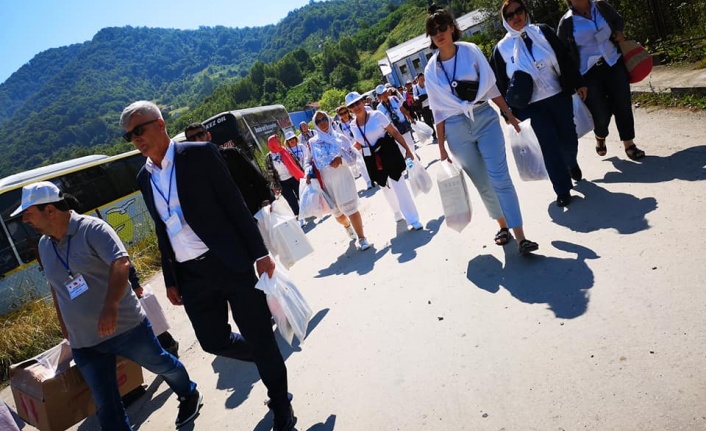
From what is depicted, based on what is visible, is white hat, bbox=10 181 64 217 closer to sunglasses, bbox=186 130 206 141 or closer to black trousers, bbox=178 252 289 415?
black trousers, bbox=178 252 289 415

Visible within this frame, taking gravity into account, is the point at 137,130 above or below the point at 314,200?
above

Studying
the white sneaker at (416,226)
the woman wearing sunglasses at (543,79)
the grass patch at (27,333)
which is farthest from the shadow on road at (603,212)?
the grass patch at (27,333)

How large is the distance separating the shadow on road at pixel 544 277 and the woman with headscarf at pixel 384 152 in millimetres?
2095

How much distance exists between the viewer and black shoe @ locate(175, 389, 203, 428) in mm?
3697

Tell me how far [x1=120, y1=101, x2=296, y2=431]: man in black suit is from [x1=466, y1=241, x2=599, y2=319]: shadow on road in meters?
1.83

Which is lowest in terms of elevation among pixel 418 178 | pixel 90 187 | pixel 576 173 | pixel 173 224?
pixel 576 173

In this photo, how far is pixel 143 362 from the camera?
139 inches

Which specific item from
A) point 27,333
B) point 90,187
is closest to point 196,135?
point 27,333

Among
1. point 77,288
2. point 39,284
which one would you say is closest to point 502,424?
point 77,288

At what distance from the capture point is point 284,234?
183 inches

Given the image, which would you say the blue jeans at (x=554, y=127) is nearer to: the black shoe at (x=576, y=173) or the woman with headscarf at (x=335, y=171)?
the black shoe at (x=576, y=173)

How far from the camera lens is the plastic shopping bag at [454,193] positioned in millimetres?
4199

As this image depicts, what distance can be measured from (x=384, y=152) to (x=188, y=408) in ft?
13.1

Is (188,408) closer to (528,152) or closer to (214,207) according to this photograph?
(214,207)
